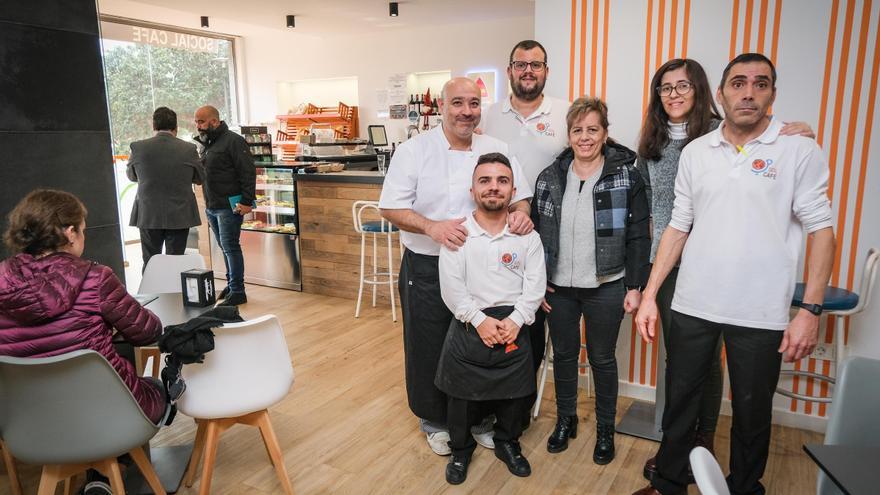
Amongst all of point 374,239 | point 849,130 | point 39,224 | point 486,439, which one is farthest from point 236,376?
point 374,239

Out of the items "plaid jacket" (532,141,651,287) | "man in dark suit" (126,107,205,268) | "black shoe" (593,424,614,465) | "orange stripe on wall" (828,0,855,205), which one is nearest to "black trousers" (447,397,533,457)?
"black shoe" (593,424,614,465)

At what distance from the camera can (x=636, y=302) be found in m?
2.50

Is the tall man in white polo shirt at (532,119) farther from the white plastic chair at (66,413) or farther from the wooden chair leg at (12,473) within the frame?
the wooden chair leg at (12,473)

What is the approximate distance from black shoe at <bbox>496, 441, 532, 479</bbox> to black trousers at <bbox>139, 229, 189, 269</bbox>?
3397 millimetres

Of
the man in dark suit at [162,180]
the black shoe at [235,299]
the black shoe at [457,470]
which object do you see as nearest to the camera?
the black shoe at [457,470]

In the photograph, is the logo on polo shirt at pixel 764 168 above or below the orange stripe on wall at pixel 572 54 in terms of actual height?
below

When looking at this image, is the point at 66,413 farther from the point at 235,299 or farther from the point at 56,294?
the point at 235,299

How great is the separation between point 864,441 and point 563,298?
49.3 inches

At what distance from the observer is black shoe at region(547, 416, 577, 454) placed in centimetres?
279

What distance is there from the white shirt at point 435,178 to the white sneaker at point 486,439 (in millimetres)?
945

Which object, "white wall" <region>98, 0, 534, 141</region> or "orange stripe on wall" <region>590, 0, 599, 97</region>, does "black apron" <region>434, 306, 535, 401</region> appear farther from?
"white wall" <region>98, 0, 534, 141</region>

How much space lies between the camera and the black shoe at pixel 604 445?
106 inches

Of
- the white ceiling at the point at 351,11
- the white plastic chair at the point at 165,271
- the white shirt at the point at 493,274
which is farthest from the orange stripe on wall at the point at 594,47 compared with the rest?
the white ceiling at the point at 351,11

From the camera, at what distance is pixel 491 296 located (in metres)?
2.50
